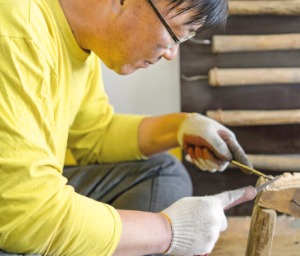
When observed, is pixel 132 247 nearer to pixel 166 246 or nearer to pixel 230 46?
pixel 166 246

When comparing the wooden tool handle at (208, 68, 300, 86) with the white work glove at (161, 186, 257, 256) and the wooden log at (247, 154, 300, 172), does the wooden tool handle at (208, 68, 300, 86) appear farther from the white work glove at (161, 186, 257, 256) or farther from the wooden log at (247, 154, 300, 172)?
the white work glove at (161, 186, 257, 256)

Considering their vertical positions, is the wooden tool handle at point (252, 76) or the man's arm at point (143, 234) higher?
the man's arm at point (143, 234)

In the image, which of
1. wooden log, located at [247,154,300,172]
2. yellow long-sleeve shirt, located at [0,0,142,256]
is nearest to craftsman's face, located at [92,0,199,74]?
yellow long-sleeve shirt, located at [0,0,142,256]

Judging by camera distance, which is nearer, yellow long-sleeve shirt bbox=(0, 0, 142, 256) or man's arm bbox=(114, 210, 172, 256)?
yellow long-sleeve shirt bbox=(0, 0, 142, 256)

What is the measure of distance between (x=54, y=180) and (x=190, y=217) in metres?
0.27

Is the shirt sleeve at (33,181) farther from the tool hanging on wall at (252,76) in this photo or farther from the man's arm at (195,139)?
the tool hanging on wall at (252,76)

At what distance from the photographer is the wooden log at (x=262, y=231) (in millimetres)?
898

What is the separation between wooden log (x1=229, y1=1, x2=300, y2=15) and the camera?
5.05 feet

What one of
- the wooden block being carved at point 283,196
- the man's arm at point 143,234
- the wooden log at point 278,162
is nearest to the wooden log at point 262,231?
the wooden block being carved at point 283,196

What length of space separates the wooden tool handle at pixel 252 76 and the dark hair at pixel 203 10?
2.34 feet

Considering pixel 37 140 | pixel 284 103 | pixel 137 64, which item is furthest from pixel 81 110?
pixel 284 103

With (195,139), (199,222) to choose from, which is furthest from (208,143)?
(199,222)

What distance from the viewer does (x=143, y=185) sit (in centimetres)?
126

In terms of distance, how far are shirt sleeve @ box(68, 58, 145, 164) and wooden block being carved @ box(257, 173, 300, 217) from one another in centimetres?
48
